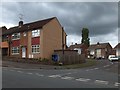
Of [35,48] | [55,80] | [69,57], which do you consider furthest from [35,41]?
[55,80]

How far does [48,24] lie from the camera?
157 ft

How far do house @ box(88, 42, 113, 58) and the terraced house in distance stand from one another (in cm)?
6085

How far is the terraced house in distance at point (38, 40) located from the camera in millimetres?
46562

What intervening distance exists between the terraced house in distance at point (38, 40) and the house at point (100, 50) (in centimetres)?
6085

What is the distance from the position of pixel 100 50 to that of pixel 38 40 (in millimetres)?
70966

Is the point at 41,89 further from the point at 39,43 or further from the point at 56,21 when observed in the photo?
the point at 56,21

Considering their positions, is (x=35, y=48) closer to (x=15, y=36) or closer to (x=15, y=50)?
(x=15, y=50)

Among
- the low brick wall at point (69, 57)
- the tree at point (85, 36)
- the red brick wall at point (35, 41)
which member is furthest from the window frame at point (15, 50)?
the tree at point (85, 36)

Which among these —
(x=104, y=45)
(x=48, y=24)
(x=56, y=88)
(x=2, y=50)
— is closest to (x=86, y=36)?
(x=104, y=45)

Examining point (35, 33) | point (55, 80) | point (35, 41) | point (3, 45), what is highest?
point (35, 33)

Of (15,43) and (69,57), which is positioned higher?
(15,43)

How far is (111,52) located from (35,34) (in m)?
71.3

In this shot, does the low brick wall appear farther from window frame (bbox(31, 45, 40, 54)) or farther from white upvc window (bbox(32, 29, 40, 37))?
white upvc window (bbox(32, 29, 40, 37))

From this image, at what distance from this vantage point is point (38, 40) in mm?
47062
